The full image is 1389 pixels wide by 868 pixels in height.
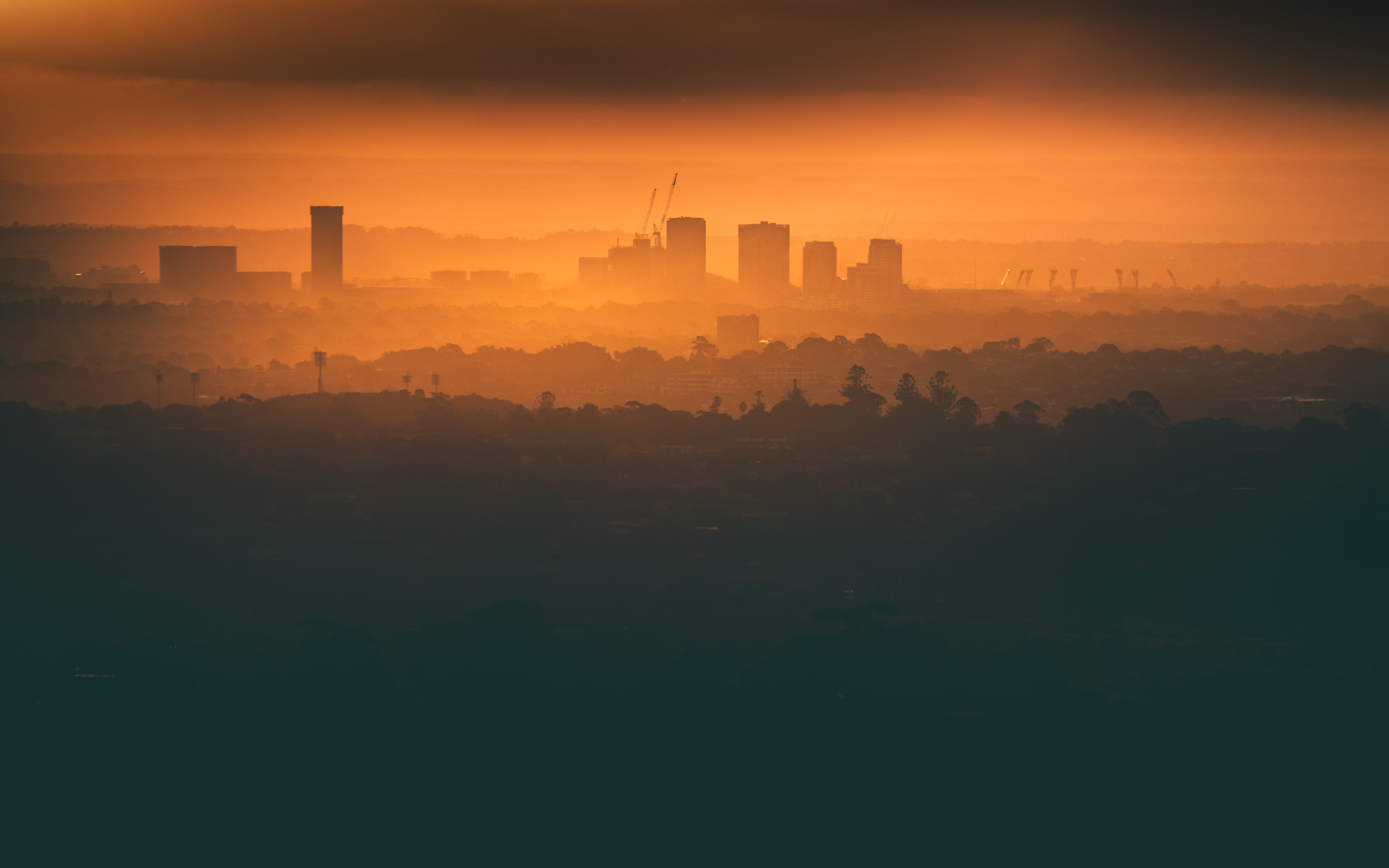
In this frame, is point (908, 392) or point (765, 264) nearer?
point (908, 392)

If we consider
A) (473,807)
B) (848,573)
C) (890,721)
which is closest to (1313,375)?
(848,573)

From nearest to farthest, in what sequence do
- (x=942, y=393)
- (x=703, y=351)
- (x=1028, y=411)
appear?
(x=1028, y=411) < (x=942, y=393) < (x=703, y=351)

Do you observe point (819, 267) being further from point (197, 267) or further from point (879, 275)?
point (197, 267)

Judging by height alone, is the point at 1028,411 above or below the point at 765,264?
below

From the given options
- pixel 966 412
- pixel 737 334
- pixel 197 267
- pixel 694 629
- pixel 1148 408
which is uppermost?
pixel 197 267

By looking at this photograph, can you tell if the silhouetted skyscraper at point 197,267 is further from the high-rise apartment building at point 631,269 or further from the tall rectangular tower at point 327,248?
the high-rise apartment building at point 631,269

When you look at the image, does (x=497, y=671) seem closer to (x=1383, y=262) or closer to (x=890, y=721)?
(x=890, y=721)

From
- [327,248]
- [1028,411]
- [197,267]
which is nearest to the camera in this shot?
[1028,411]

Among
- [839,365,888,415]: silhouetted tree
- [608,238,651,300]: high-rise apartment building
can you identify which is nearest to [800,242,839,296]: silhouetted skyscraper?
[608,238,651,300]: high-rise apartment building

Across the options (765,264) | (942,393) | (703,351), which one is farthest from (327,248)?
(765,264)
